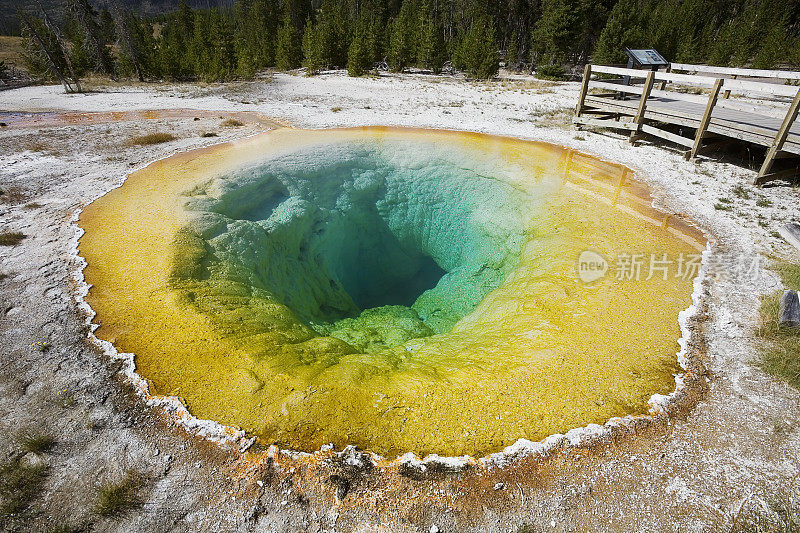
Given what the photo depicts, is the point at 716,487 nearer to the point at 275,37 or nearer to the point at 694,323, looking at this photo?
the point at 694,323

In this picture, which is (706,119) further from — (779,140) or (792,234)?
(792,234)

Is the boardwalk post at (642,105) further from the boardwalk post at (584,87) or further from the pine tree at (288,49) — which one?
the pine tree at (288,49)

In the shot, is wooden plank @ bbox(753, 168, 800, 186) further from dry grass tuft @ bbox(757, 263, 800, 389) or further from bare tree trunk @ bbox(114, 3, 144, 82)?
bare tree trunk @ bbox(114, 3, 144, 82)

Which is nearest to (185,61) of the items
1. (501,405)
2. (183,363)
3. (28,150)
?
(28,150)

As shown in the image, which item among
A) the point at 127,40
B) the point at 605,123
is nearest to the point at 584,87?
the point at 605,123

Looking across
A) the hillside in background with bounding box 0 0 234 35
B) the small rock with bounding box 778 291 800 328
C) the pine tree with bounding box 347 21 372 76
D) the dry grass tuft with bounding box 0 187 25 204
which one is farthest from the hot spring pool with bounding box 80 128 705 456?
the hillside in background with bounding box 0 0 234 35

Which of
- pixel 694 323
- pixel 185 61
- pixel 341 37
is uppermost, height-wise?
pixel 341 37
